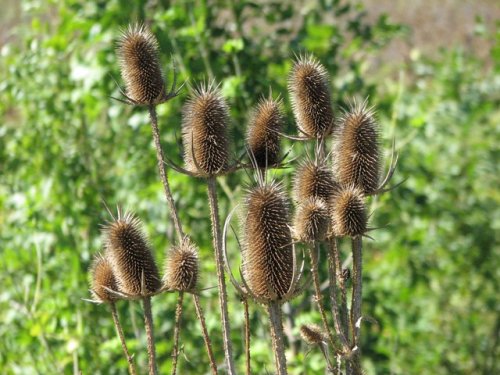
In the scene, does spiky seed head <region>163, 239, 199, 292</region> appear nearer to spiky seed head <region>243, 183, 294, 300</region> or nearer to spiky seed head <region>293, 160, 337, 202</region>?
spiky seed head <region>243, 183, 294, 300</region>

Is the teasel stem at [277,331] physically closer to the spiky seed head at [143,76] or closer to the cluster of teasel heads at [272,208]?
the cluster of teasel heads at [272,208]

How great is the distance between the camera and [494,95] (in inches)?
273

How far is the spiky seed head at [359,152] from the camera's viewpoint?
2219 mm

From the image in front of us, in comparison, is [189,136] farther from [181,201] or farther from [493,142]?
[493,142]

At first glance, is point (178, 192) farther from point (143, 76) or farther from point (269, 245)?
point (269, 245)

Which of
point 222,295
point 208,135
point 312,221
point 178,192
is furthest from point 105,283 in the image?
point 178,192

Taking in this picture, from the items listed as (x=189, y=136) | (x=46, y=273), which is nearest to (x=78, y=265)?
(x=46, y=273)

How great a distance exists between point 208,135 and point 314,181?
29 centimetres

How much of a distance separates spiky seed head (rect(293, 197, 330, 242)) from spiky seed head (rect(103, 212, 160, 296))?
37cm

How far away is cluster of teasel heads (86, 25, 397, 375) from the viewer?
202 cm

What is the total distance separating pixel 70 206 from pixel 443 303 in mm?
2783

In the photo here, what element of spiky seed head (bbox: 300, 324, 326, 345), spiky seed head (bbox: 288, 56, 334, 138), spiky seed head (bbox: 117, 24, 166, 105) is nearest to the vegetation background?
spiky seed head (bbox: 300, 324, 326, 345)

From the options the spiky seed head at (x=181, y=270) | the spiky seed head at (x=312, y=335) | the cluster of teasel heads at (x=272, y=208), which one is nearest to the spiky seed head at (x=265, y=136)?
the cluster of teasel heads at (x=272, y=208)

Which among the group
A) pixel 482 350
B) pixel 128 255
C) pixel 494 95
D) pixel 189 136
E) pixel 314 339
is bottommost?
pixel 482 350
